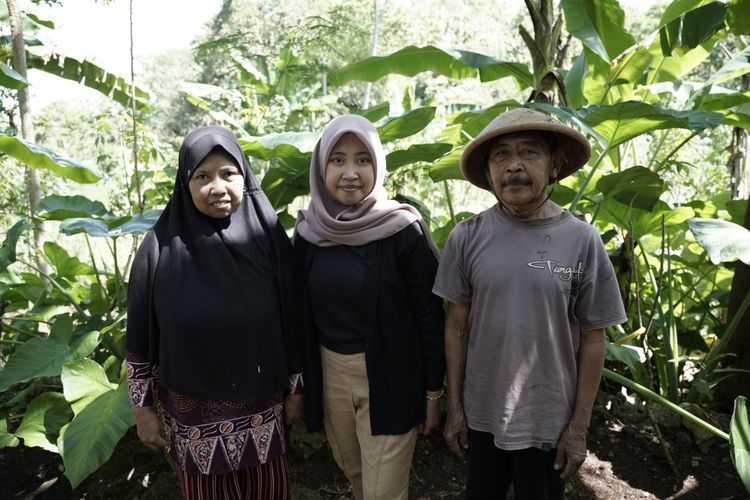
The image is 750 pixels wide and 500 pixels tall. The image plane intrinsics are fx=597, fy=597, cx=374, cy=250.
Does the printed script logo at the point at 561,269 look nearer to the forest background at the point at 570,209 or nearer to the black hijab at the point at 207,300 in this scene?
the forest background at the point at 570,209

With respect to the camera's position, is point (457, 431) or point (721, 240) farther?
point (721, 240)

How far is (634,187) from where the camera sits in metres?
2.48

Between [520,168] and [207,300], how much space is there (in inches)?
36.8

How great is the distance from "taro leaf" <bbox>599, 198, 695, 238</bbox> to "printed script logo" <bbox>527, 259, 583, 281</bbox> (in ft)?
4.25

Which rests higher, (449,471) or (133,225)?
(133,225)

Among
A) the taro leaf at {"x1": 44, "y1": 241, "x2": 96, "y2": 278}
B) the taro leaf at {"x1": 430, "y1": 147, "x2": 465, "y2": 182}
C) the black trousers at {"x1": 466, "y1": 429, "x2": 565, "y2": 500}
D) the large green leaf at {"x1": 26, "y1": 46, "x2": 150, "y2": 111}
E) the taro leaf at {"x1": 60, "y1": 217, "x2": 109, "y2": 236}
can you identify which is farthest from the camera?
the large green leaf at {"x1": 26, "y1": 46, "x2": 150, "y2": 111}

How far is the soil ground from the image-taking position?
248 centimetres

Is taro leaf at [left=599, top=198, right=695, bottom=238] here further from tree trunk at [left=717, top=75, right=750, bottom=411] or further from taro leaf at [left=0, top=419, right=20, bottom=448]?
taro leaf at [left=0, top=419, right=20, bottom=448]

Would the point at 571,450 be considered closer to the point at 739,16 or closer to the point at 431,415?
the point at 431,415

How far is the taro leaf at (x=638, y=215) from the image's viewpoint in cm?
275

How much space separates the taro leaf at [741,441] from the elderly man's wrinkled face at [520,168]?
0.92 m

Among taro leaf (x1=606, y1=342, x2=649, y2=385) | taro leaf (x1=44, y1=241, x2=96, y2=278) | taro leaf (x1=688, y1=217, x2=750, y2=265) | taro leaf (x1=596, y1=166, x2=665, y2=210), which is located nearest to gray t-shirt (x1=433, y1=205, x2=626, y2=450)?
taro leaf (x1=688, y1=217, x2=750, y2=265)

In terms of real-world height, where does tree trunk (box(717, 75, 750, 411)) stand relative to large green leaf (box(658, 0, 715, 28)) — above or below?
below

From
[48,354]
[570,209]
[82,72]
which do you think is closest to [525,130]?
[570,209]
